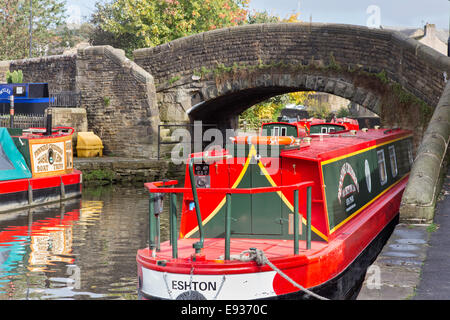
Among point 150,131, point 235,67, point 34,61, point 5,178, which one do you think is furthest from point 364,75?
point 34,61

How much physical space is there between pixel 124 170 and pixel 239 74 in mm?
4321

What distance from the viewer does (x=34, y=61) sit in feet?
75.1

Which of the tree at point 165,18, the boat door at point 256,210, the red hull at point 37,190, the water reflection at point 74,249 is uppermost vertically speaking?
the tree at point 165,18

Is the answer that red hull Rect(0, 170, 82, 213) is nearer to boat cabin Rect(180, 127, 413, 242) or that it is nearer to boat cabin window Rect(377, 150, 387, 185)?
boat cabin Rect(180, 127, 413, 242)

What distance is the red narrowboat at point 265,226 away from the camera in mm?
5297

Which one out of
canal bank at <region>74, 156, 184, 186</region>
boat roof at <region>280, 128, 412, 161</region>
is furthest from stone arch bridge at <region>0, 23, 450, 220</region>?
boat roof at <region>280, 128, 412, 161</region>

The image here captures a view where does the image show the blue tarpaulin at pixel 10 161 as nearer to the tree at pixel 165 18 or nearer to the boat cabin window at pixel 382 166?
the boat cabin window at pixel 382 166

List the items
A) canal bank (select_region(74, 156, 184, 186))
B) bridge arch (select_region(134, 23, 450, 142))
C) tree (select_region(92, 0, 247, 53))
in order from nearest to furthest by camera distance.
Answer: bridge arch (select_region(134, 23, 450, 142)) → canal bank (select_region(74, 156, 184, 186)) → tree (select_region(92, 0, 247, 53))

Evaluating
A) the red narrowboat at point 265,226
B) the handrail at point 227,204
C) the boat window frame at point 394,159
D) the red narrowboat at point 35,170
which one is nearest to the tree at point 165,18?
the red narrowboat at point 35,170

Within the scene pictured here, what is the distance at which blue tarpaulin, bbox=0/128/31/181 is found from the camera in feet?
41.3

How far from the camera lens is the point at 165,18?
27.4 meters

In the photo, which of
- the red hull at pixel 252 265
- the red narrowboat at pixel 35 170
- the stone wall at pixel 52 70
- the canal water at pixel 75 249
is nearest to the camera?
the red hull at pixel 252 265

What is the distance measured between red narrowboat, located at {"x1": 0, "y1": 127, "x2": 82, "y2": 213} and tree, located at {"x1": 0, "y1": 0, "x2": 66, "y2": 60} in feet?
65.5
